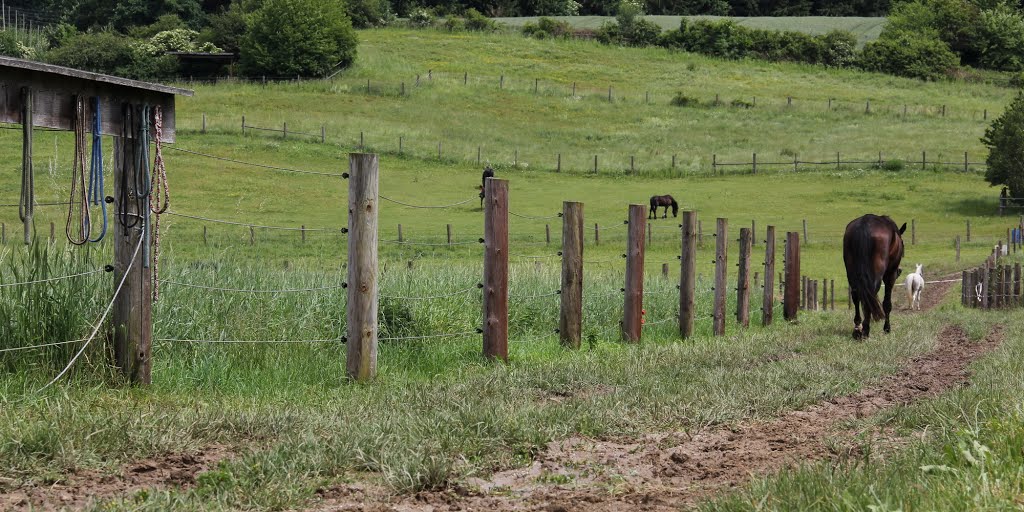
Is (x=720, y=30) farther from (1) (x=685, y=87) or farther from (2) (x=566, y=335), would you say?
(2) (x=566, y=335)

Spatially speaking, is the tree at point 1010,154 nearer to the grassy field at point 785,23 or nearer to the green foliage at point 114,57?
the green foliage at point 114,57

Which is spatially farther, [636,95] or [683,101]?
[636,95]

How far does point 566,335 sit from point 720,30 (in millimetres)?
100667

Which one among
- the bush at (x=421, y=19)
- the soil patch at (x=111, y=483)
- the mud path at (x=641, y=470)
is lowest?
the mud path at (x=641, y=470)

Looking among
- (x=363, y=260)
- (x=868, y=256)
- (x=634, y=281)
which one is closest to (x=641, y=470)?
(x=363, y=260)

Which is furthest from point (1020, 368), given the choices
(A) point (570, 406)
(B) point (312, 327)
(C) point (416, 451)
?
(B) point (312, 327)

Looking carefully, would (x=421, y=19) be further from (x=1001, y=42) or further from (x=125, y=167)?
(x=125, y=167)

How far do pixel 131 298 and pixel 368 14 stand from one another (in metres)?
109

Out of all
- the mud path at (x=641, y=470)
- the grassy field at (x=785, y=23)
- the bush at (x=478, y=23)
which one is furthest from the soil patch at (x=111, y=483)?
the grassy field at (x=785, y=23)

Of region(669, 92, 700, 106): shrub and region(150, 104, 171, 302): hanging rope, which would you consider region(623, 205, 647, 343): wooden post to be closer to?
region(150, 104, 171, 302): hanging rope

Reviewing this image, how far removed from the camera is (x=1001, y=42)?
10869 cm

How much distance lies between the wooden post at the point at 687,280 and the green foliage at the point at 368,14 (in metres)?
99.0

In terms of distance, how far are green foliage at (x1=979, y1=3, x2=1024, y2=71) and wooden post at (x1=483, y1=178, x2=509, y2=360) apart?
10848 centimetres

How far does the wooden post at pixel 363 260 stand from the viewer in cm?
885
